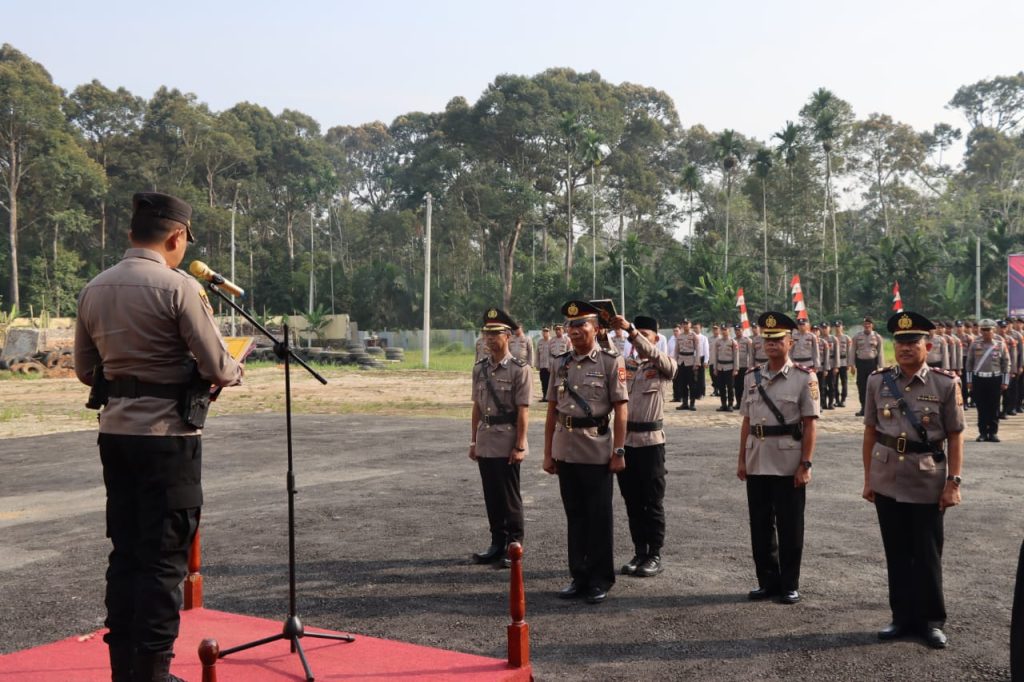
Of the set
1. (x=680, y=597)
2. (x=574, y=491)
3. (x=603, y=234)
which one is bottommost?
(x=680, y=597)

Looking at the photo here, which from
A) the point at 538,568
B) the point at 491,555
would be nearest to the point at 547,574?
the point at 538,568

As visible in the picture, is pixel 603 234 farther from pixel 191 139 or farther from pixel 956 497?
pixel 956 497

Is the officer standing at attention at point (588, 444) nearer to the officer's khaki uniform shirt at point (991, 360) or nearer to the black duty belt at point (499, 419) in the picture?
the black duty belt at point (499, 419)

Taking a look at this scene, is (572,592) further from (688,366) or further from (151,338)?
(688,366)

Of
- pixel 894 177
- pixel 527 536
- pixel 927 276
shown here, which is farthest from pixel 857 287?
pixel 527 536

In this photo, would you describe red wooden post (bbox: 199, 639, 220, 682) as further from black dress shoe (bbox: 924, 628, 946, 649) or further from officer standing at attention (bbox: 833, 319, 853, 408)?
officer standing at attention (bbox: 833, 319, 853, 408)

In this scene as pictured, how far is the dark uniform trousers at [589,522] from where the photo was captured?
632cm

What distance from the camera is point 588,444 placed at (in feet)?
21.3

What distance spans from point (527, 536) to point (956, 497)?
3.67 m

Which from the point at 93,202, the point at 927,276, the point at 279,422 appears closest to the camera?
the point at 279,422

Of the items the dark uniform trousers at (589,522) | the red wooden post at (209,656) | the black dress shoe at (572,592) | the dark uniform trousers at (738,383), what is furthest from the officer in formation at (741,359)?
the red wooden post at (209,656)

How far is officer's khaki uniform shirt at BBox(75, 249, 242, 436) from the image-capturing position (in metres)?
3.97

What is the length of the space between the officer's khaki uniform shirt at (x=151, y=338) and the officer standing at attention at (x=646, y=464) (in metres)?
3.59

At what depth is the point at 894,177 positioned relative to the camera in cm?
7131
